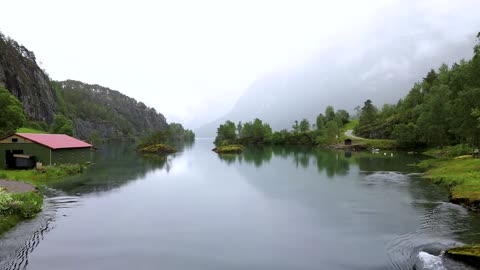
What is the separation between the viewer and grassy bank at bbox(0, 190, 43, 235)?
96.6 ft

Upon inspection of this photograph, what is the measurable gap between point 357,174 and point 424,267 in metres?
46.2

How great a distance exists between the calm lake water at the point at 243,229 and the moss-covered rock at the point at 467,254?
0.80m

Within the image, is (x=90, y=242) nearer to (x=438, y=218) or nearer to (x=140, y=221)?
(x=140, y=221)

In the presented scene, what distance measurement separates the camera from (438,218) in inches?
1253

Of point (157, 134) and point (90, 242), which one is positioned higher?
point (157, 134)

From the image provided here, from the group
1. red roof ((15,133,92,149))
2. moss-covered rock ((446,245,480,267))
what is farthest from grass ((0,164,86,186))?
moss-covered rock ((446,245,480,267))

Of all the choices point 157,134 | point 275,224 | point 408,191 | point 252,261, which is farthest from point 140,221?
point 157,134

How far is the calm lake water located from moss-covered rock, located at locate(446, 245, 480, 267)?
803 mm

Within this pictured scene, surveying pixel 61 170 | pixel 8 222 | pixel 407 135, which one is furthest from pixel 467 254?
pixel 407 135

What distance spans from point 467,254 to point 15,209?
34088mm

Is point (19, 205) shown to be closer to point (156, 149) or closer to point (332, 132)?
point (156, 149)

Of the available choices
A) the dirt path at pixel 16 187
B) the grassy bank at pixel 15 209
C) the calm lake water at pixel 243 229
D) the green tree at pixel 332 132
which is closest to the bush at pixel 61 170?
the calm lake water at pixel 243 229

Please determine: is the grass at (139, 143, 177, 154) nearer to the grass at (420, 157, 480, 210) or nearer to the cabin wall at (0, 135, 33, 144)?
the cabin wall at (0, 135, 33, 144)

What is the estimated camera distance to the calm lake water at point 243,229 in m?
23.0
